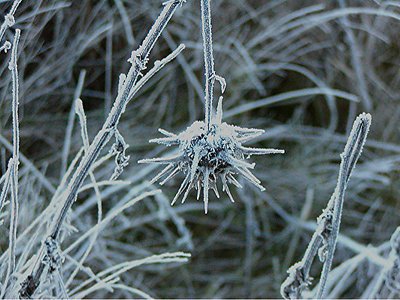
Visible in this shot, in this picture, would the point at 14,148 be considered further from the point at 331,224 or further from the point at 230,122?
the point at 230,122

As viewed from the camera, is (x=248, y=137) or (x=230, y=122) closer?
(x=248, y=137)

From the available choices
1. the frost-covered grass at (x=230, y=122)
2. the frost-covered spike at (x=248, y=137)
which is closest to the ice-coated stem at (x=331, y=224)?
the frost-covered spike at (x=248, y=137)

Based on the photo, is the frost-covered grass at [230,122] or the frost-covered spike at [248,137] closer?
the frost-covered spike at [248,137]

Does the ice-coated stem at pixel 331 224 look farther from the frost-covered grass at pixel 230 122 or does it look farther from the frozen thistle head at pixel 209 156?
the frost-covered grass at pixel 230 122

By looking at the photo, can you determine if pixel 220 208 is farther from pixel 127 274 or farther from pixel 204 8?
pixel 204 8

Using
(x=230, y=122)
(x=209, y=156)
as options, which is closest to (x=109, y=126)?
(x=209, y=156)

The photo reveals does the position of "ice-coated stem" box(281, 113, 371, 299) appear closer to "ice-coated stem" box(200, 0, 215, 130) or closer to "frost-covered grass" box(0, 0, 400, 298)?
"ice-coated stem" box(200, 0, 215, 130)

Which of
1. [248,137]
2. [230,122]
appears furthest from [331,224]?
[230,122]
